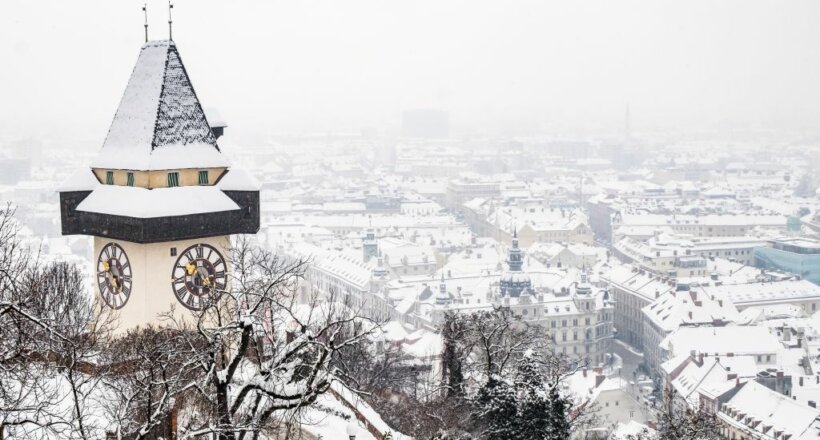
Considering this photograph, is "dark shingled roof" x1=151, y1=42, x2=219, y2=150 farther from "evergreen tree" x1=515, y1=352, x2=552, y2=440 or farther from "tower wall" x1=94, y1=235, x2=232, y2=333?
"evergreen tree" x1=515, y1=352, x2=552, y2=440

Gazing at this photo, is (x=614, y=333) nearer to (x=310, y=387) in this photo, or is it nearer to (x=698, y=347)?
(x=698, y=347)

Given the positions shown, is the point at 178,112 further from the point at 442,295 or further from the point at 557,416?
the point at 442,295

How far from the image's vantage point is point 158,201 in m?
14.9

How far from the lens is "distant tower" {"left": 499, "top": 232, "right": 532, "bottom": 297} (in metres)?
69.3

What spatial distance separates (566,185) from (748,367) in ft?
374

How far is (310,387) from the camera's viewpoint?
10516 millimetres

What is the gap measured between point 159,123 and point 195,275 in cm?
206

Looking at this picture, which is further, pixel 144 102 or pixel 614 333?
pixel 614 333

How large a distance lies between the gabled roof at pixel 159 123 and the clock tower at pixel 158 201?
1 centimetres

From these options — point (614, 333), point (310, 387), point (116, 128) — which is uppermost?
point (116, 128)

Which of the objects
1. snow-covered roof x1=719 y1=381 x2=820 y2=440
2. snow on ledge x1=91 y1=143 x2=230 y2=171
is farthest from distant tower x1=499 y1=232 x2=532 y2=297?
snow on ledge x1=91 y1=143 x2=230 y2=171

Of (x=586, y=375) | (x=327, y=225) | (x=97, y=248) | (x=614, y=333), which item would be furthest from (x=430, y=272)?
(x=97, y=248)

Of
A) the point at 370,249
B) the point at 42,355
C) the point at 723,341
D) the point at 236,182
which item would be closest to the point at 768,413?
the point at 723,341

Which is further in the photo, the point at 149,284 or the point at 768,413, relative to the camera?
the point at 768,413
